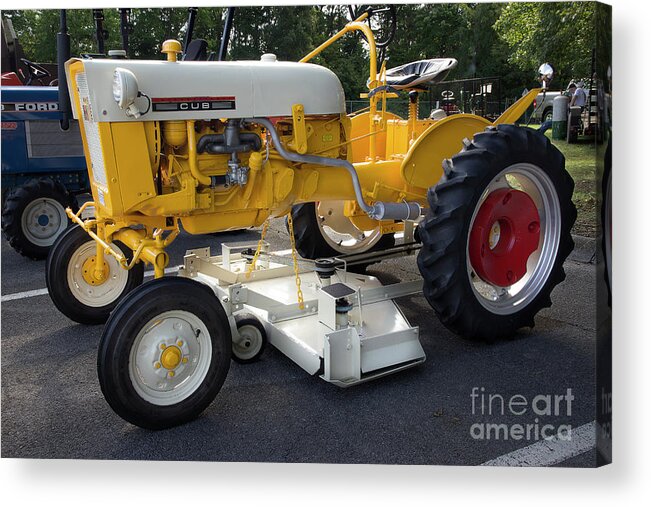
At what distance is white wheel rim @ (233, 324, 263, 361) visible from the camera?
3410mm

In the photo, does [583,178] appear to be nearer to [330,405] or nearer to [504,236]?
[504,236]

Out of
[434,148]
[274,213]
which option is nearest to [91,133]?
[274,213]

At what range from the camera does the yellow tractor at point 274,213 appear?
279cm

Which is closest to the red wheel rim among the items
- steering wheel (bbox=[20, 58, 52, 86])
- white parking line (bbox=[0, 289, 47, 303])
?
white parking line (bbox=[0, 289, 47, 303])

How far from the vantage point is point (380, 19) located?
359 cm

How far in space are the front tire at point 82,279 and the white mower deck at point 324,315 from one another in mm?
522

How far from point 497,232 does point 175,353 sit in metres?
1.99

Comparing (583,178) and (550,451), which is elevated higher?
(583,178)

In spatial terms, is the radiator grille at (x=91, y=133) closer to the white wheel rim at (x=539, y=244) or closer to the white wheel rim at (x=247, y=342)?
the white wheel rim at (x=247, y=342)

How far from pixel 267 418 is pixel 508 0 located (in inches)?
80.9

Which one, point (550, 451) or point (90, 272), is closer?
point (550, 451)

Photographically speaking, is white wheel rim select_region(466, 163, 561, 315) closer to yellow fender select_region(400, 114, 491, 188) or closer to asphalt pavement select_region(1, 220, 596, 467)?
asphalt pavement select_region(1, 220, 596, 467)

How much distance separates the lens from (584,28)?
96.0 inches

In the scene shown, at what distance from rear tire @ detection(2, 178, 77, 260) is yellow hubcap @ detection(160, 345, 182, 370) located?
11.6 feet
